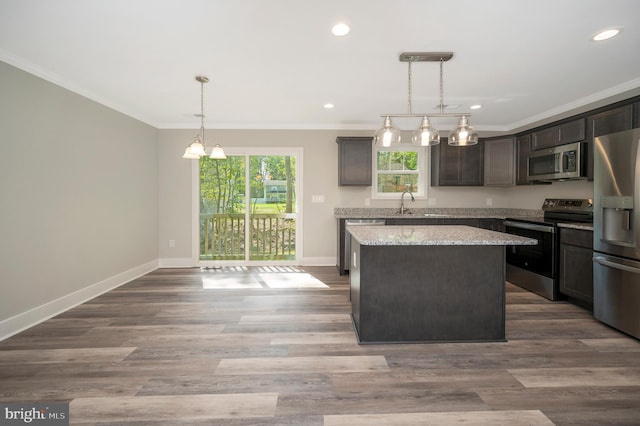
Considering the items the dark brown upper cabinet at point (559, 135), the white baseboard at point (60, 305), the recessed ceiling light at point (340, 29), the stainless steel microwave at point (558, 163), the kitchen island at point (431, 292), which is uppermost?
the recessed ceiling light at point (340, 29)

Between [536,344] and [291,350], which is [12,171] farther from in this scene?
[536,344]

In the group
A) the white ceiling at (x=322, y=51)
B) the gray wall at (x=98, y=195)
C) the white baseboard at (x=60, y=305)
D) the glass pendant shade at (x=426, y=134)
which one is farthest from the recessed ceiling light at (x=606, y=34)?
the white baseboard at (x=60, y=305)

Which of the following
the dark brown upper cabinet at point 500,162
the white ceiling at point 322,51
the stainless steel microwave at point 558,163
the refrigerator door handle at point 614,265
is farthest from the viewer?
the dark brown upper cabinet at point 500,162

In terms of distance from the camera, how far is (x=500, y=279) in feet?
8.04

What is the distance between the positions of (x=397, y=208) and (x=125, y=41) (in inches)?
171

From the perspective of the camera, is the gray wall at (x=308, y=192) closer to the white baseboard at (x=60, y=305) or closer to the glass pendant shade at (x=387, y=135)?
the white baseboard at (x=60, y=305)

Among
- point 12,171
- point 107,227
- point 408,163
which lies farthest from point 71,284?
point 408,163

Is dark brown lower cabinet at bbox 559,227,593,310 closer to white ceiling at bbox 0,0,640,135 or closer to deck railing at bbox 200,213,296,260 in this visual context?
white ceiling at bbox 0,0,640,135

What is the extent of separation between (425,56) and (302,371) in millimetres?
2831

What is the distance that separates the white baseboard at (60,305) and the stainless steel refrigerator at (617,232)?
548 centimetres

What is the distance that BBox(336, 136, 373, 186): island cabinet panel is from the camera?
4.93m

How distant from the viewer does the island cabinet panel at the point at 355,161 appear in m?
4.93

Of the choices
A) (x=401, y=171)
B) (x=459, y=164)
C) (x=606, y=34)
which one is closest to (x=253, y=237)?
(x=401, y=171)

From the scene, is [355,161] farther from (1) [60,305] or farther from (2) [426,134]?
(1) [60,305]
